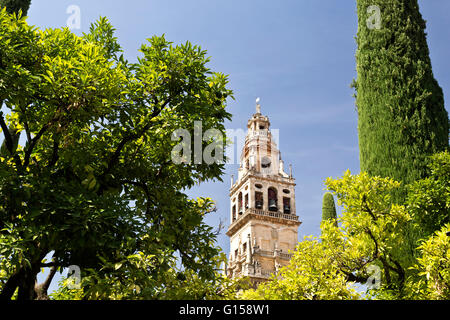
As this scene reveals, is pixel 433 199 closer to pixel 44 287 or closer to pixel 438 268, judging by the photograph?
pixel 438 268

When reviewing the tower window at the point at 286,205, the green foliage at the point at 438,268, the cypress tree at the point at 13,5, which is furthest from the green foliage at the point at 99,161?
the tower window at the point at 286,205

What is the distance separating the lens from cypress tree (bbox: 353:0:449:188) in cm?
1428

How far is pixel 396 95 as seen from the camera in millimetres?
15195

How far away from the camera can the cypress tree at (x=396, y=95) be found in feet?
46.9

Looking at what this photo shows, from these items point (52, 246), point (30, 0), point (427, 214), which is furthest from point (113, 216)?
point (30, 0)

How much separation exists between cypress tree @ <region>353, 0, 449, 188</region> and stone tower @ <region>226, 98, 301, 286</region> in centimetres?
3635

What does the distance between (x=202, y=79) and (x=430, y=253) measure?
598 centimetres

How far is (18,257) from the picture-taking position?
21.0ft

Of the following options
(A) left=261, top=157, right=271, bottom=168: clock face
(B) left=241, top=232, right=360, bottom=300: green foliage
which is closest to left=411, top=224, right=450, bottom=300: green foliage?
(B) left=241, top=232, right=360, bottom=300: green foliage

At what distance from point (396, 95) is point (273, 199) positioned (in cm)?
4250

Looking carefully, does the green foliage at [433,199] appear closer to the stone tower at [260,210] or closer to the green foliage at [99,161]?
the green foliage at [99,161]

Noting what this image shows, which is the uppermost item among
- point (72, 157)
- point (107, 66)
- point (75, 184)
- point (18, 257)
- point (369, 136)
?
point (369, 136)

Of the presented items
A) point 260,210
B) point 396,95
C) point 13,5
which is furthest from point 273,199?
point 13,5

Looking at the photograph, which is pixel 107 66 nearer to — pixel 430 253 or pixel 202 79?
pixel 202 79
